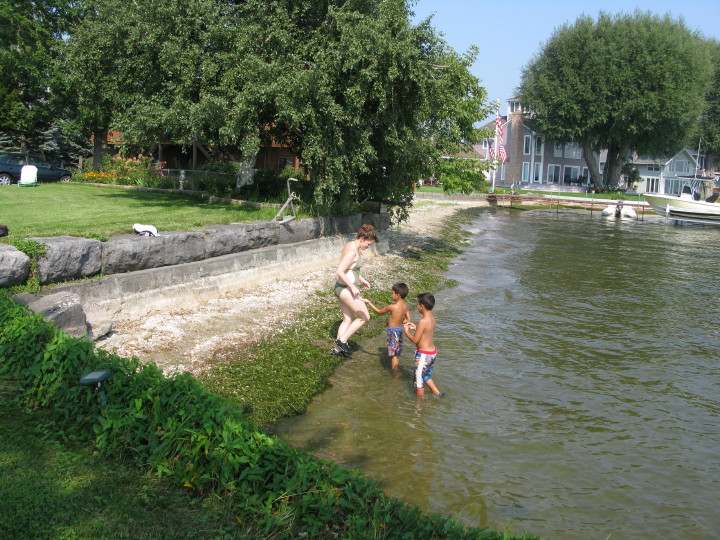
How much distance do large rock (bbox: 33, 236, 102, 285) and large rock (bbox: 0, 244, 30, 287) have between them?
28 cm

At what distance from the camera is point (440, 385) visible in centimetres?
815

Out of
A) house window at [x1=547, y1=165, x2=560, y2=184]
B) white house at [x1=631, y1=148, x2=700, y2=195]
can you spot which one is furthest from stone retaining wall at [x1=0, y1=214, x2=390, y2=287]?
white house at [x1=631, y1=148, x2=700, y2=195]

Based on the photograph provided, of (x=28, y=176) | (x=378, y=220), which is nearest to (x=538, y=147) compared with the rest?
(x=378, y=220)

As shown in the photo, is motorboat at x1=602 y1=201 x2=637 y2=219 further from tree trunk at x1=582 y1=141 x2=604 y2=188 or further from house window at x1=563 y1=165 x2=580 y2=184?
house window at x1=563 y1=165 x2=580 y2=184

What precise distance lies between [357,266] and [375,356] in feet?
4.68

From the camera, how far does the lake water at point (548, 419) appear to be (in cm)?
543

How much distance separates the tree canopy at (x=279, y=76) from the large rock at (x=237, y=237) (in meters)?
1.92

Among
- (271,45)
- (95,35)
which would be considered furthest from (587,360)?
(95,35)

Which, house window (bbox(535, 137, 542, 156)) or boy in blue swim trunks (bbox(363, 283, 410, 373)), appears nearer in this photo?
boy in blue swim trunks (bbox(363, 283, 410, 373))

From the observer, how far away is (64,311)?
686cm

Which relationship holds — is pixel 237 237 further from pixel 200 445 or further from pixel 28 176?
pixel 28 176

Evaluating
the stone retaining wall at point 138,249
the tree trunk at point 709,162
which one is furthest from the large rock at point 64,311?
the tree trunk at point 709,162

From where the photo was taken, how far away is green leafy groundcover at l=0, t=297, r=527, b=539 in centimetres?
362

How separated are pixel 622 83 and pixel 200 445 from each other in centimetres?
5885
